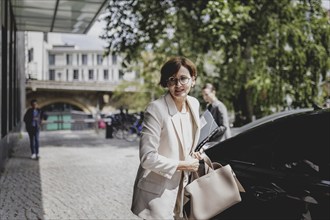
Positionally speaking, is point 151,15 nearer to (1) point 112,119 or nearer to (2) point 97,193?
(1) point 112,119

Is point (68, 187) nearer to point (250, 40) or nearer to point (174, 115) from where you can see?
point (174, 115)

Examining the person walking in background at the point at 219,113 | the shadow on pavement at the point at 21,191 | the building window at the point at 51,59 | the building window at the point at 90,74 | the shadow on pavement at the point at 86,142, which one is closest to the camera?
the shadow on pavement at the point at 21,191

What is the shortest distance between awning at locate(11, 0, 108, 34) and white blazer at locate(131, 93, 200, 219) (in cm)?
1084

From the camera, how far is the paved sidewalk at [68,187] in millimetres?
6062

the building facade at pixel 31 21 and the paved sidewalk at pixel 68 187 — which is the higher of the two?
the building facade at pixel 31 21

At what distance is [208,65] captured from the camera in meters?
19.8

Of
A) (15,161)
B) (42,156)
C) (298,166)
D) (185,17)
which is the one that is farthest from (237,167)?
(185,17)

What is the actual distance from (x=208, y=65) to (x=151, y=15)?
17.6 ft

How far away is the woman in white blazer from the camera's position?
2.62 metres


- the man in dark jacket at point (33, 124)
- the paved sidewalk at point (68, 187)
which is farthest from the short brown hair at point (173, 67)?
the man in dark jacket at point (33, 124)

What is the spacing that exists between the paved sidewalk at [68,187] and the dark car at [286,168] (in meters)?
2.79

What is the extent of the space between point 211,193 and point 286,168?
2.22ft

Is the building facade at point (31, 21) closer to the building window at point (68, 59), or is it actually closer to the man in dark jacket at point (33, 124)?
the man in dark jacket at point (33, 124)

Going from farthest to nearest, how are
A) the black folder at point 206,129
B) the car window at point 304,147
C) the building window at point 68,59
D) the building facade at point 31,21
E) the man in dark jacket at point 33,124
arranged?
the building window at point 68,59 < the building facade at point 31,21 < the man in dark jacket at point 33,124 < the black folder at point 206,129 < the car window at point 304,147
